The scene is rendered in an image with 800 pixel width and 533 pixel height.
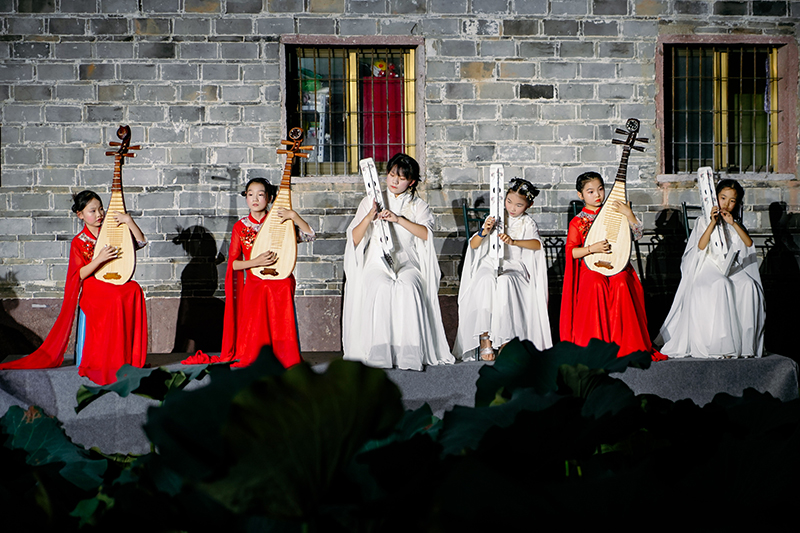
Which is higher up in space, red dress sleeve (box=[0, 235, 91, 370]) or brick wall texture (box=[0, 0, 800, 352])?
brick wall texture (box=[0, 0, 800, 352])

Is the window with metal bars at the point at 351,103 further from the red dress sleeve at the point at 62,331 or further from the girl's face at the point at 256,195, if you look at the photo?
the red dress sleeve at the point at 62,331

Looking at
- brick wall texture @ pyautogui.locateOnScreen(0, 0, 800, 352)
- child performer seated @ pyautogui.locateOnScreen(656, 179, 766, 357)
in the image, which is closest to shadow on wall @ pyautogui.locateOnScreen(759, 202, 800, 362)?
brick wall texture @ pyautogui.locateOnScreen(0, 0, 800, 352)

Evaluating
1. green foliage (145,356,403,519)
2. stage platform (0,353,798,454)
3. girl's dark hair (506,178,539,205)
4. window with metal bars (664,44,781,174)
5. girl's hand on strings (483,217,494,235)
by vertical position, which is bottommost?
stage platform (0,353,798,454)

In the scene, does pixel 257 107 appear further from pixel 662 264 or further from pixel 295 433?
pixel 295 433

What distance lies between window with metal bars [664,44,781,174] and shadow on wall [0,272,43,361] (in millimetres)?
5504

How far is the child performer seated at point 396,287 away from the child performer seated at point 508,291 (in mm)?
268

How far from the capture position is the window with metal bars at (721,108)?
234 inches

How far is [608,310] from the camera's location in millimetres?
4418

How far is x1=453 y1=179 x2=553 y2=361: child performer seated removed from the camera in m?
4.43

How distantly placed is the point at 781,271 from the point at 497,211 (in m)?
2.94

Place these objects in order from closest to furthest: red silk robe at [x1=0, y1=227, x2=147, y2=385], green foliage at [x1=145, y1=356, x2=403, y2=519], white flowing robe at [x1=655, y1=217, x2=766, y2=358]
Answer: green foliage at [x1=145, y1=356, x2=403, y2=519] < red silk robe at [x1=0, y1=227, x2=147, y2=385] < white flowing robe at [x1=655, y1=217, x2=766, y2=358]

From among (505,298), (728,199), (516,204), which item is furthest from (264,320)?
(728,199)

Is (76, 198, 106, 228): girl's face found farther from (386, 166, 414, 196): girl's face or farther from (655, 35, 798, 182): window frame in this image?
(655, 35, 798, 182): window frame

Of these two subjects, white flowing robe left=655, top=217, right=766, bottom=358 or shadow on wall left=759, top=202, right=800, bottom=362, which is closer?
white flowing robe left=655, top=217, right=766, bottom=358
